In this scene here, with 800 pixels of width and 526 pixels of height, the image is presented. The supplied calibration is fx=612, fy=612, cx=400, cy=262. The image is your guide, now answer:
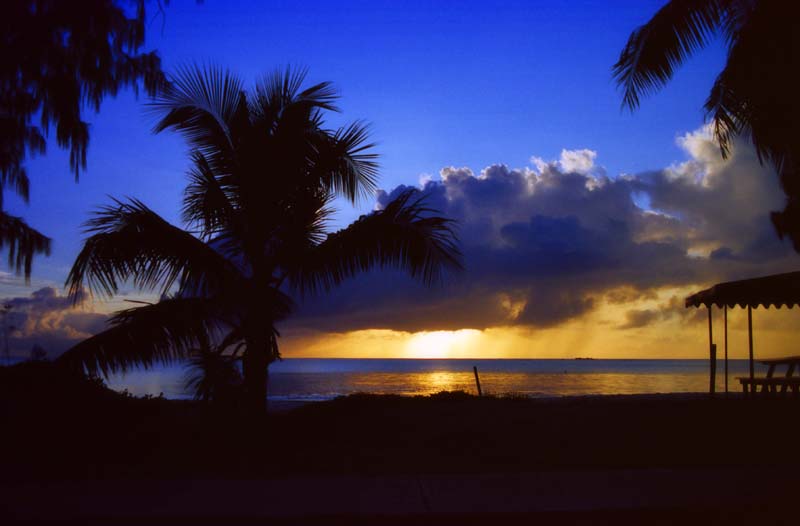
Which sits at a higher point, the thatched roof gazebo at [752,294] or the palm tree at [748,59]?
the palm tree at [748,59]

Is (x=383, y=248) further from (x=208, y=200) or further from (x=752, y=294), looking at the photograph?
(x=752, y=294)

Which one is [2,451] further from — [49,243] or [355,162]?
[49,243]

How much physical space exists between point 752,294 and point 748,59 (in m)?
5.86

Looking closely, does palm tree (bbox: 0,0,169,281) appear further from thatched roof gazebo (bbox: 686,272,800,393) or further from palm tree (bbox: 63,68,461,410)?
thatched roof gazebo (bbox: 686,272,800,393)

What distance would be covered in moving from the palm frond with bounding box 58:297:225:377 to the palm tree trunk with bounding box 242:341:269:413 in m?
0.67

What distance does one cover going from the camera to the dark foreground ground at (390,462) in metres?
5.14

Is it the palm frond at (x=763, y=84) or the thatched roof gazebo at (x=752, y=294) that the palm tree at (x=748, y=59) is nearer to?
the palm frond at (x=763, y=84)

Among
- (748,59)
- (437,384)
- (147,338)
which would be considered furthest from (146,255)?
(437,384)

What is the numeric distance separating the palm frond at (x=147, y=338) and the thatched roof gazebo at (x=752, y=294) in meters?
10.5

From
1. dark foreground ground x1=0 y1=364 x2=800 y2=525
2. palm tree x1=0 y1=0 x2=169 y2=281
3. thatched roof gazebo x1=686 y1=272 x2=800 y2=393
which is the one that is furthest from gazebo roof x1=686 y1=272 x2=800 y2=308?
palm tree x1=0 y1=0 x2=169 y2=281

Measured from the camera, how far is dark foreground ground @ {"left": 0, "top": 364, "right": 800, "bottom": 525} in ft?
16.9

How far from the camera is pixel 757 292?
12680 millimetres

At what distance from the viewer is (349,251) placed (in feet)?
29.0

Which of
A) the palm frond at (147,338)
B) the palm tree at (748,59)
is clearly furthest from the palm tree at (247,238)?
the palm tree at (748,59)
